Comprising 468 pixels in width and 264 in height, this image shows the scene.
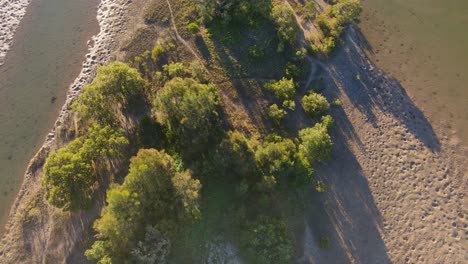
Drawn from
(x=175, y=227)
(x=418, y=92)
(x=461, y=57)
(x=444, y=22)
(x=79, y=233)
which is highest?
(x=444, y=22)

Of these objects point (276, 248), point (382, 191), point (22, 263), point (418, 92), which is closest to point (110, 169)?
point (22, 263)

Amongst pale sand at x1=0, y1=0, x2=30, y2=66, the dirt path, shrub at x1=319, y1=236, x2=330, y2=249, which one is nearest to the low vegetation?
the dirt path

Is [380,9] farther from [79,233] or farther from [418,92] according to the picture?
[79,233]

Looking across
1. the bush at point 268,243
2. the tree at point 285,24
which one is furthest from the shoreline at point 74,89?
the tree at point 285,24

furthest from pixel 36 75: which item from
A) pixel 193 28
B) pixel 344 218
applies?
pixel 344 218

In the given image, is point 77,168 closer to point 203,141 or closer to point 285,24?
point 203,141

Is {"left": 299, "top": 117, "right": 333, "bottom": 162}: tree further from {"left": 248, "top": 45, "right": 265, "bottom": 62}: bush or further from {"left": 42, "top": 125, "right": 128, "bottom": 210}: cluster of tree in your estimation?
{"left": 42, "top": 125, "right": 128, "bottom": 210}: cluster of tree
